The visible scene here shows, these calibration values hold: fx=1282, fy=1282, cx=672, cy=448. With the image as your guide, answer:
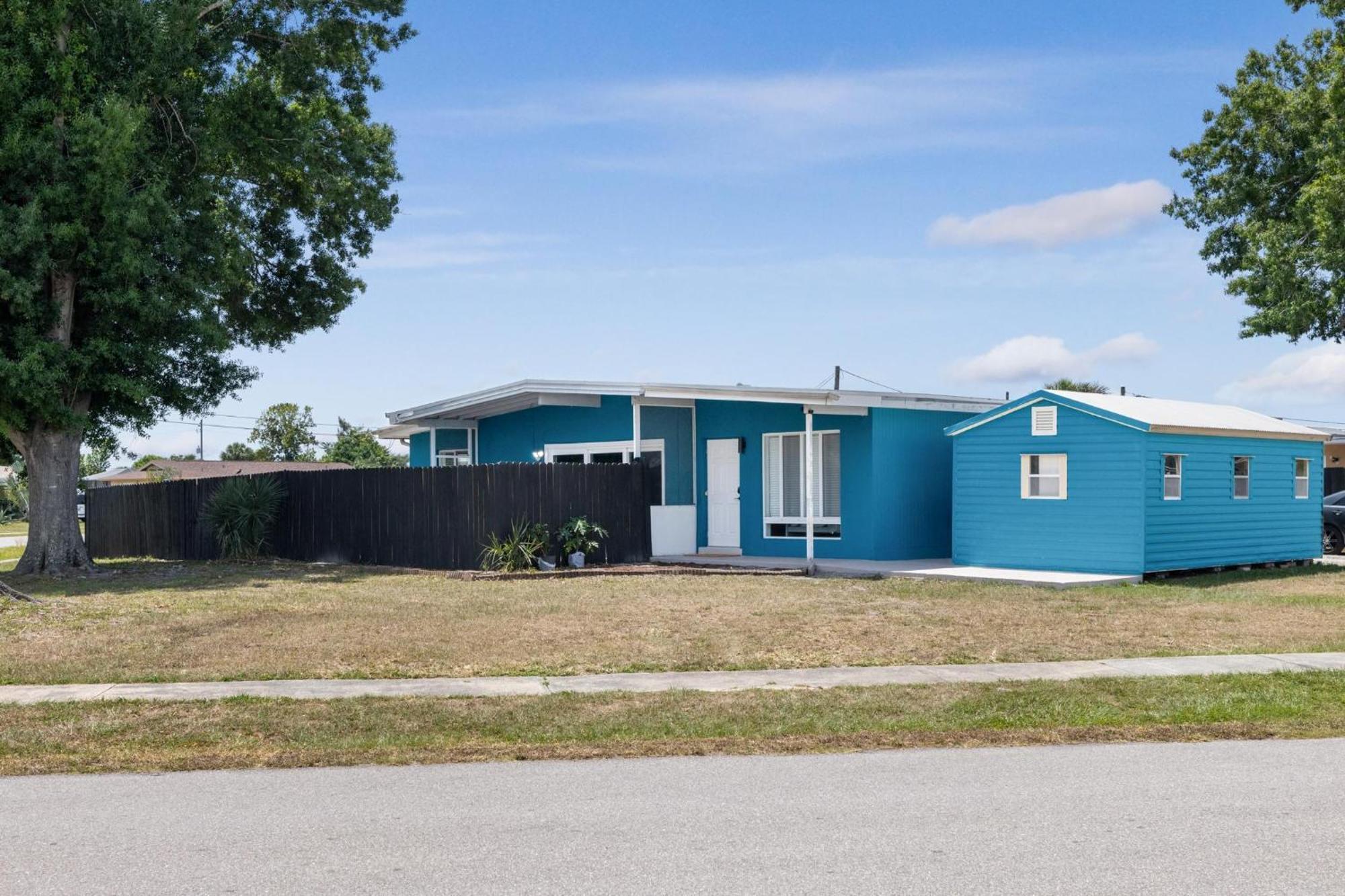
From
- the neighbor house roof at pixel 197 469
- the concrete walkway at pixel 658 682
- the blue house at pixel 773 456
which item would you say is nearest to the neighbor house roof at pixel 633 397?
the blue house at pixel 773 456

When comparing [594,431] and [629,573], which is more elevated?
[594,431]

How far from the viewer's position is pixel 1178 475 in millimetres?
20281

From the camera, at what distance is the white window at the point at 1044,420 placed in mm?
20078

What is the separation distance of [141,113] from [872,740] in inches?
680

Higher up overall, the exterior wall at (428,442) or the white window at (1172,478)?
the exterior wall at (428,442)

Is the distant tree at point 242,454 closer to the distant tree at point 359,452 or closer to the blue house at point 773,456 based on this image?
the distant tree at point 359,452

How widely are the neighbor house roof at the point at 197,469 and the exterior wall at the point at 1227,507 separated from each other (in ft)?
168

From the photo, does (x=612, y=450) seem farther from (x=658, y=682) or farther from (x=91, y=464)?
(x=91, y=464)

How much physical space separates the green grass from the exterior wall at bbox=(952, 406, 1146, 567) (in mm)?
9278

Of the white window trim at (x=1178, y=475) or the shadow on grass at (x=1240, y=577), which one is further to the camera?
the white window trim at (x=1178, y=475)

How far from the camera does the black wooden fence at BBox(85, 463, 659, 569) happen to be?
2127cm

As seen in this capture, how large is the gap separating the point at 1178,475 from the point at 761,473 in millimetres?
7116

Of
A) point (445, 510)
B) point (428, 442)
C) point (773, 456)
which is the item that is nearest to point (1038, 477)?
point (773, 456)

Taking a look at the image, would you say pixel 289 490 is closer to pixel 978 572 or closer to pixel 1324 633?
pixel 978 572
